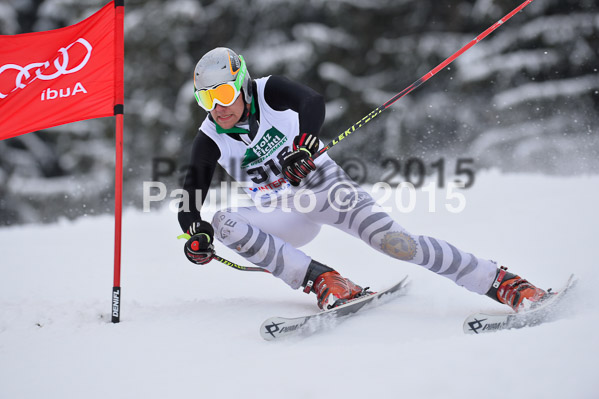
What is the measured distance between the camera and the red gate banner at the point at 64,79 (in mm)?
2938

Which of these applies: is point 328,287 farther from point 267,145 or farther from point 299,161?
point 267,145

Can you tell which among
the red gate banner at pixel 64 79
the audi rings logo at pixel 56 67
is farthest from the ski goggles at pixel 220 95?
the audi rings logo at pixel 56 67

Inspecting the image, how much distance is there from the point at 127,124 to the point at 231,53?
691 cm

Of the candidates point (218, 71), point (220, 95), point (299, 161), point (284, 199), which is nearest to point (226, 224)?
point (284, 199)

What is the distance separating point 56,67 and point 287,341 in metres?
2.07

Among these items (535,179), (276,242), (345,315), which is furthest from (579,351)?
(535,179)

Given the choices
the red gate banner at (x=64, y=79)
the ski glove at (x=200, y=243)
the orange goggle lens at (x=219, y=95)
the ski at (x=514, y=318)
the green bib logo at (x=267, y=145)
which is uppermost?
the red gate banner at (x=64, y=79)

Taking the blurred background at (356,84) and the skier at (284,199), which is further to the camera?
the blurred background at (356,84)

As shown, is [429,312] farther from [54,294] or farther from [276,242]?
[54,294]

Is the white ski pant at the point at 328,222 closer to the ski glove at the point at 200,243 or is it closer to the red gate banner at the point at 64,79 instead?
the ski glove at the point at 200,243

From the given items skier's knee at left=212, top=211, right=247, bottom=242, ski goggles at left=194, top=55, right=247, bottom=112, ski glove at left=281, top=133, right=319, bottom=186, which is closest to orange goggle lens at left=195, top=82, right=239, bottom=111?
ski goggles at left=194, top=55, right=247, bottom=112

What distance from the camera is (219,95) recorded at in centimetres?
252

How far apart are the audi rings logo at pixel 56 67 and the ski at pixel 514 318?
249 centimetres

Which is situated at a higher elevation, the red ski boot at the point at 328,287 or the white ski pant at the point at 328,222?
the white ski pant at the point at 328,222
